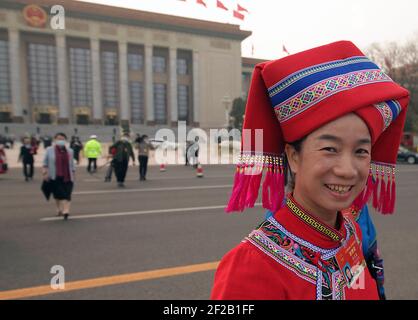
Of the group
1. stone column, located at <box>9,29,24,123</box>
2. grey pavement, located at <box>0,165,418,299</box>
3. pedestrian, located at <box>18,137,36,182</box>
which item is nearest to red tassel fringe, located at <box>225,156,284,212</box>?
grey pavement, located at <box>0,165,418,299</box>

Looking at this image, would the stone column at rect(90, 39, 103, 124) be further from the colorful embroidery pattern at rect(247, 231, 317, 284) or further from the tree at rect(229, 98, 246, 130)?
the colorful embroidery pattern at rect(247, 231, 317, 284)

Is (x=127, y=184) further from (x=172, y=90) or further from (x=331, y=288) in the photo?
(x=172, y=90)

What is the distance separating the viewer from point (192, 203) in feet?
26.4

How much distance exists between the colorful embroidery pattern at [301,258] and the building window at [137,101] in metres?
53.8

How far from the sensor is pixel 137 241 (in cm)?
500

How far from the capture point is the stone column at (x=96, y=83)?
160 feet

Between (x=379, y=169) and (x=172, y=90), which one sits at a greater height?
(x=172, y=90)

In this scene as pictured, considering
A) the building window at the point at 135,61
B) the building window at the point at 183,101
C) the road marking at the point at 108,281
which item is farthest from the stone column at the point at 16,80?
the road marking at the point at 108,281

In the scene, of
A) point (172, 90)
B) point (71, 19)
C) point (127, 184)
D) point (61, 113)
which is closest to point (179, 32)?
point (172, 90)

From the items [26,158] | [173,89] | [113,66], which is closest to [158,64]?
[173,89]

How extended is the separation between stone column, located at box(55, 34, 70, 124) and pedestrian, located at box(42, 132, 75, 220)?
1806 inches

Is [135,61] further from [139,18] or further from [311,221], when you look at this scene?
[311,221]

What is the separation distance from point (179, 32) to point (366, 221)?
5539cm
